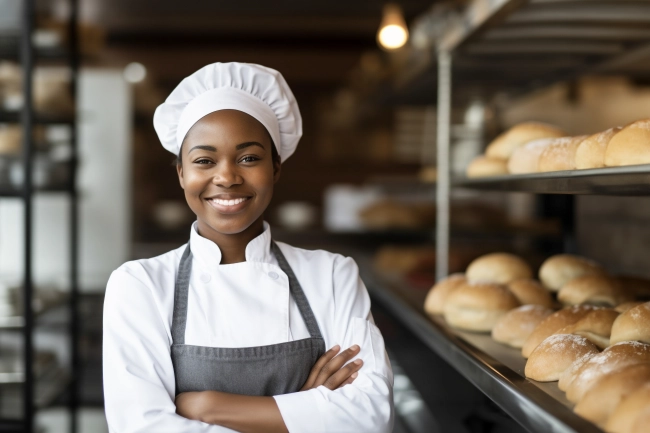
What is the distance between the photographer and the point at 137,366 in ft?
3.86

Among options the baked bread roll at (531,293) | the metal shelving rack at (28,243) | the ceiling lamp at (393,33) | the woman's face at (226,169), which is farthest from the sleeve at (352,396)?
Answer: the ceiling lamp at (393,33)

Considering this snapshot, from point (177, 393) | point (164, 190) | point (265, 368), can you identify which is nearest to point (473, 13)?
point (265, 368)

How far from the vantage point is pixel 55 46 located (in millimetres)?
3035

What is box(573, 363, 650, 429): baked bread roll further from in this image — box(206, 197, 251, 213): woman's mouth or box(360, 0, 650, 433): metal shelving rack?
box(206, 197, 251, 213): woman's mouth

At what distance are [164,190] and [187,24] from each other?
1.43 metres

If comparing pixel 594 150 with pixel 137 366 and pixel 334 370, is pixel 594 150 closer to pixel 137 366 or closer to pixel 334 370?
pixel 334 370

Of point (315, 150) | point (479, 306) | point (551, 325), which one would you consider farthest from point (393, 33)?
point (315, 150)

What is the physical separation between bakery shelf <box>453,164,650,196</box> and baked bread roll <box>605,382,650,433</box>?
0.30 meters

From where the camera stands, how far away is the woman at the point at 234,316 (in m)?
1.17

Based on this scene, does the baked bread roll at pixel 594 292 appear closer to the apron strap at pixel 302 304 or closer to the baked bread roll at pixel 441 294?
the baked bread roll at pixel 441 294

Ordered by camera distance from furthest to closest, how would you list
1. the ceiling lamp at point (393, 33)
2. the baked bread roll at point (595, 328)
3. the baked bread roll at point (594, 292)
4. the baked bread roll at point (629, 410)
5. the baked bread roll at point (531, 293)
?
the ceiling lamp at point (393, 33) → the baked bread roll at point (531, 293) → the baked bread roll at point (594, 292) → the baked bread roll at point (595, 328) → the baked bread roll at point (629, 410)

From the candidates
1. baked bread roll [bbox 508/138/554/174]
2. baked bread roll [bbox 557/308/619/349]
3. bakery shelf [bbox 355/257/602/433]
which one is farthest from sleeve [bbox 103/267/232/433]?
baked bread roll [bbox 508/138/554/174]

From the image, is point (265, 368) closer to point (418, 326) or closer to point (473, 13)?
point (418, 326)

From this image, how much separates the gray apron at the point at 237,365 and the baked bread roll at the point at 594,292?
0.78 metres
